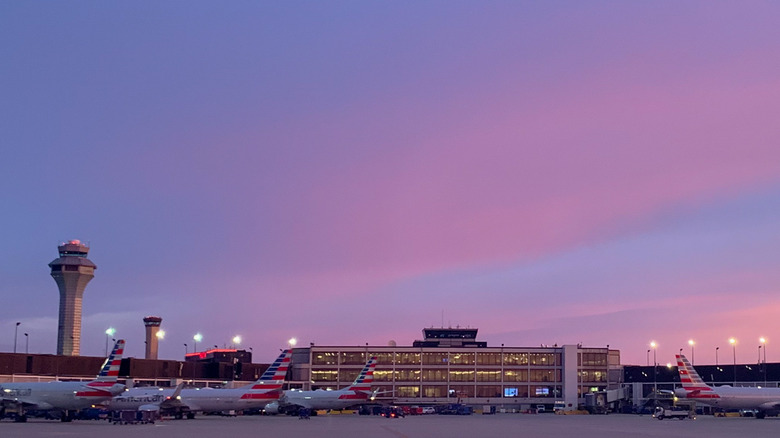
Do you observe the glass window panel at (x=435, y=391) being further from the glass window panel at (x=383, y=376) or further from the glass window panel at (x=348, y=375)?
the glass window panel at (x=348, y=375)

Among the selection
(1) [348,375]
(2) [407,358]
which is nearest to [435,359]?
(2) [407,358]

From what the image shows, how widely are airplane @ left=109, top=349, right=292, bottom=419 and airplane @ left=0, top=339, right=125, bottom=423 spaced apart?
7.50 meters

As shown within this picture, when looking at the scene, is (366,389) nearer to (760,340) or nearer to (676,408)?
(676,408)

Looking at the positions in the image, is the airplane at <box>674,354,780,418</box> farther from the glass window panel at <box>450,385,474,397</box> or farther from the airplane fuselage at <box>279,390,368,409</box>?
the glass window panel at <box>450,385,474,397</box>

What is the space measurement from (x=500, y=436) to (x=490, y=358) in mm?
124753

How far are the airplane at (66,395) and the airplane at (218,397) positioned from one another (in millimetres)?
7497

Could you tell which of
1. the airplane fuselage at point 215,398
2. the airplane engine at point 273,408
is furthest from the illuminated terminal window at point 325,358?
the airplane fuselage at point 215,398

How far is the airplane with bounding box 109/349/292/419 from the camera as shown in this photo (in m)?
94.4

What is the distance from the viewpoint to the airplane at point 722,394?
112m

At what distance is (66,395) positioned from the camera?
85.8m

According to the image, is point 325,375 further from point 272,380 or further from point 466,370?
point 272,380

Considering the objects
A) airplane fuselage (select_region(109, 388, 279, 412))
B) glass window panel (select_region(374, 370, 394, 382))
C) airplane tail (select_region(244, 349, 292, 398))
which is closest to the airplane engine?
airplane fuselage (select_region(109, 388, 279, 412))

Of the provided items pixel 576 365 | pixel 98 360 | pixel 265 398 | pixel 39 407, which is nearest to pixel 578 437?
pixel 265 398

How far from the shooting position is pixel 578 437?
5616 cm
